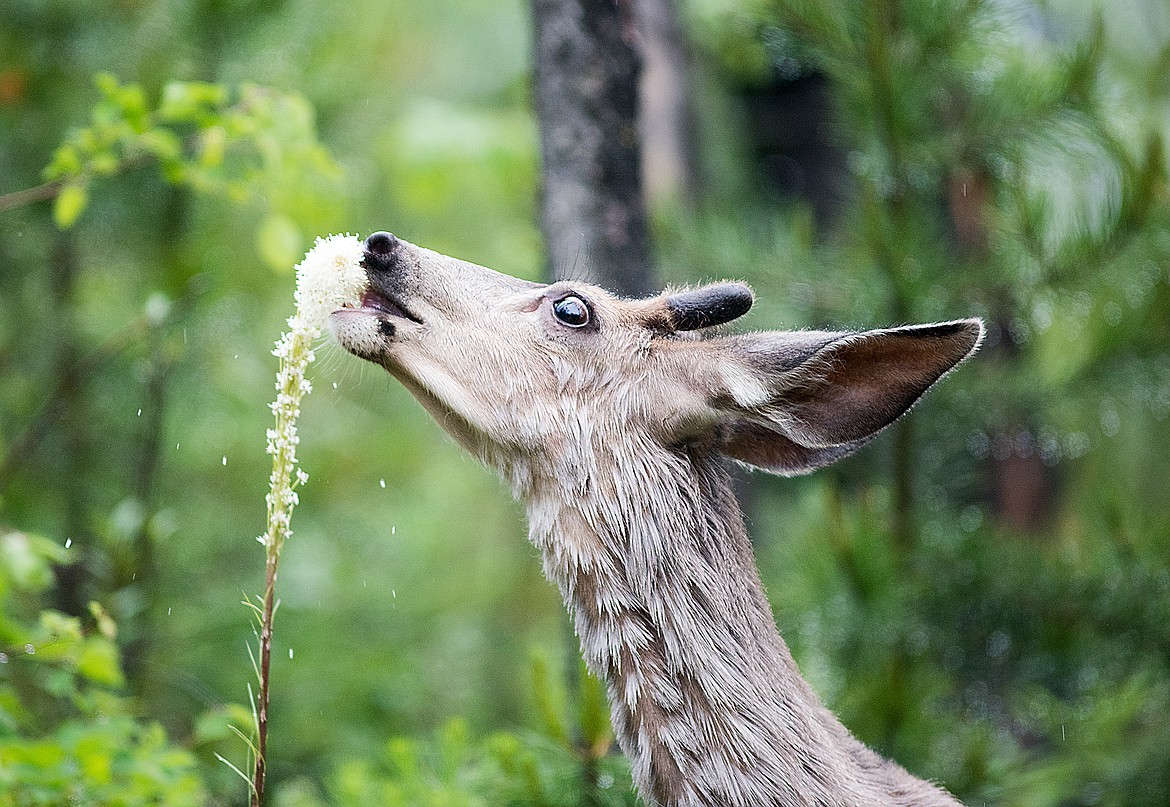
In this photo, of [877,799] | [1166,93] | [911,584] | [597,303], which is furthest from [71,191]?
[1166,93]

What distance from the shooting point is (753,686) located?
286 centimetres

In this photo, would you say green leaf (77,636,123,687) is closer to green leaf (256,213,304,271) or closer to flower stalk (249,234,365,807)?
flower stalk (249,234,365,807)

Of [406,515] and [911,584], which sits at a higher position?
[406,515]

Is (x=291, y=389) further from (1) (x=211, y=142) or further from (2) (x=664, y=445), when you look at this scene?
(1) (x=211, y=142)

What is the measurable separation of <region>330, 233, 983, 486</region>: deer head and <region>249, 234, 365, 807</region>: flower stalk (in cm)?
6

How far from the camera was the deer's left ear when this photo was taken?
287 centimetres

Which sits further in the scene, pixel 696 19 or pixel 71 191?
pixel 696 19

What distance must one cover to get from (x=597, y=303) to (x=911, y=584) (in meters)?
2.46

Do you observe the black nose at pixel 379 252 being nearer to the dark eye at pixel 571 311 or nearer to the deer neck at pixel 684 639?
the dark eye at pixel 571 311

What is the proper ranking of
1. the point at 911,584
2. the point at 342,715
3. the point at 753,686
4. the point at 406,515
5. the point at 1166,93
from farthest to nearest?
the point at 1166,93, the point at 406,515, the point at 342,715, the point at 911,584, the point at 753,686

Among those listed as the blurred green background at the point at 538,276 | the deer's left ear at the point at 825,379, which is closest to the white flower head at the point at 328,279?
the blurred green background at the point at 538,276

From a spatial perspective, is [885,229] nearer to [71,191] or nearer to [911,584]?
[911,584]

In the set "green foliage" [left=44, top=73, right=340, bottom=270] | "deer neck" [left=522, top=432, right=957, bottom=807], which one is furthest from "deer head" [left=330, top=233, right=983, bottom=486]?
"green foliage" [left=44, top=73, right=340, bottom=270]

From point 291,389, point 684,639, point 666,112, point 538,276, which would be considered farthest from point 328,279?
point 666,112
